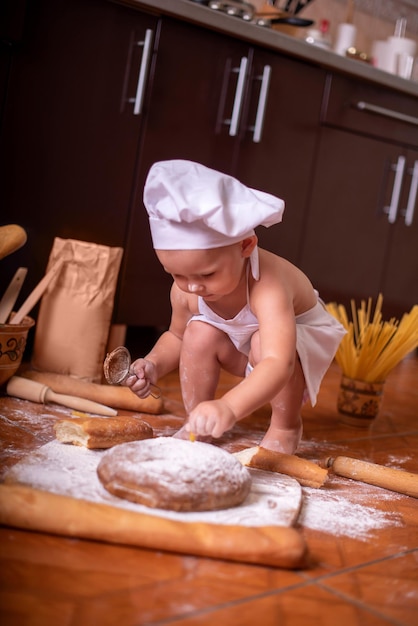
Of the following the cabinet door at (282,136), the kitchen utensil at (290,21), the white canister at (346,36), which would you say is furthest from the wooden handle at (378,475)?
the white canister at (346,36)

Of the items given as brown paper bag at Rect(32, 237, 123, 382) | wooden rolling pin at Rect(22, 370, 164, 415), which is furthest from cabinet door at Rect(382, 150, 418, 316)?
wooden rolling pin at Rect(22, 370, 164, 415)

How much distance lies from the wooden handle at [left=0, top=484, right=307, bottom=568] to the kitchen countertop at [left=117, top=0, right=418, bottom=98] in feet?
4.41

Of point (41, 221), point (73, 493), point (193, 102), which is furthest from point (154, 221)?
point (193, 102)

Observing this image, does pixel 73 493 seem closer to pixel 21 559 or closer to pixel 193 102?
pixel 21 559

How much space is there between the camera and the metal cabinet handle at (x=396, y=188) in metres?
2.63

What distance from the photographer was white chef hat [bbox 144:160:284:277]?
1128mm

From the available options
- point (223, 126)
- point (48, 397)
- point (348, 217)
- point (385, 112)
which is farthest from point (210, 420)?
point (385, 112)

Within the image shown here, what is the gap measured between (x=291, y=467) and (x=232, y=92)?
1.22 m

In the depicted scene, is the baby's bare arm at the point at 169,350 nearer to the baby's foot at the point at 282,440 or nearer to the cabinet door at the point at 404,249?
the baby's foot at the point at 282,440

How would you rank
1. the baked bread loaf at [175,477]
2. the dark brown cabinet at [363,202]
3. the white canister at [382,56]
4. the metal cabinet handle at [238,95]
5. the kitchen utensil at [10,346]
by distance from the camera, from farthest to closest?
the white canister at [382,56] < the dark brown cabinet at [363,202] < the metal cabinet handle at [238,95] < the kitchen utensil at [10,346] < the baked bread loaf at [175,477]

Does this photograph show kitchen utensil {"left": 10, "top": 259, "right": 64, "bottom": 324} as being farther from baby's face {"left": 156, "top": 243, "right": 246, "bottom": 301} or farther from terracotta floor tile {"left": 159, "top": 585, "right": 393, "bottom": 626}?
terracotta floor tile {"left": 159, "top": 585, "right": 393, "bottom": 626}

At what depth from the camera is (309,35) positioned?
2.78m

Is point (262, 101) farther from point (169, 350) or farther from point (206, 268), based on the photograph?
point (206, 268)

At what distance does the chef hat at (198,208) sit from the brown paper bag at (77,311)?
2.11ft
